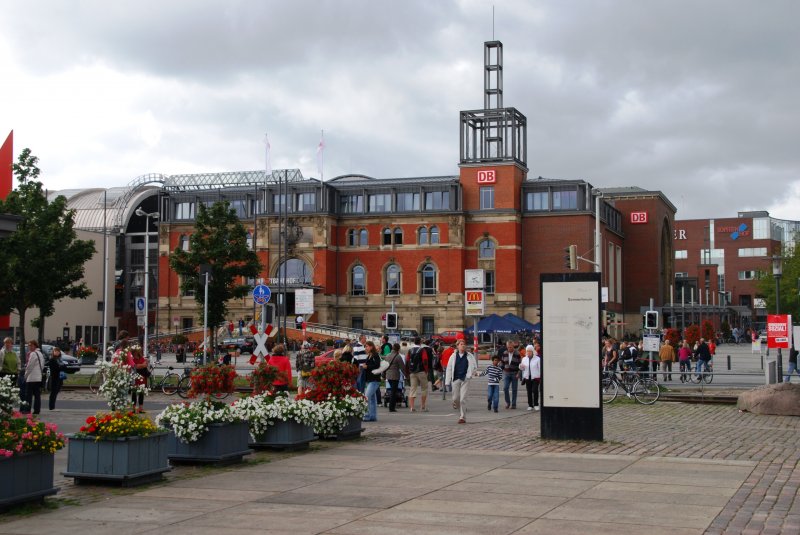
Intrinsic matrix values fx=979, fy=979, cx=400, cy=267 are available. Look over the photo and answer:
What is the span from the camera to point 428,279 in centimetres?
9250

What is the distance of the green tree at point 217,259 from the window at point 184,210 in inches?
1564

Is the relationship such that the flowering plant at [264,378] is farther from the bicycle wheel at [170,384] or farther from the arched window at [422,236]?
the arched window at [422,236]

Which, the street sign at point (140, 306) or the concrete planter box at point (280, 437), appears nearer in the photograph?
the concrete planter box at point (280, 437)

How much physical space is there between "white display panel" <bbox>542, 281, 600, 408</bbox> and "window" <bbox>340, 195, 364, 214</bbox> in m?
79.1

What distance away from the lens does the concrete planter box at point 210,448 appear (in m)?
13.6

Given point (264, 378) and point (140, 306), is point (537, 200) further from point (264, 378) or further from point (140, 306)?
point (264, 378)

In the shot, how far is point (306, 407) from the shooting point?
1584 cm

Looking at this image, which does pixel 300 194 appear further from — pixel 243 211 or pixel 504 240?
pixel 504 240

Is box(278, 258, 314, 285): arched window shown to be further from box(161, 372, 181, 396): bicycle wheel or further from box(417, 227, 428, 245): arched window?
box(161, 372, 181, 396): bicycle wheel

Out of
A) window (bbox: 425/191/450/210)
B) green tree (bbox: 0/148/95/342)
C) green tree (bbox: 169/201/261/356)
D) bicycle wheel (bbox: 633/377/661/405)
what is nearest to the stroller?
bicycle wheel (bbox: 633/377/661/405)

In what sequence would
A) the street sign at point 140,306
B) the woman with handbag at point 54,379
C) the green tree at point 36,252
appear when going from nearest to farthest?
the woman with handbag at point 54,379
the green tree at point 36,252
the street sign at point 140,306

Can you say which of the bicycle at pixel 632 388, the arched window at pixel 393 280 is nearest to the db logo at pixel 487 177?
the arched window at pixel 393 280

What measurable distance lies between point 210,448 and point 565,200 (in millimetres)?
80501

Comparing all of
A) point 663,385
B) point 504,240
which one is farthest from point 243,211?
point 663,385
